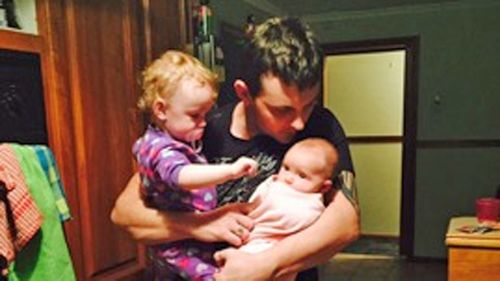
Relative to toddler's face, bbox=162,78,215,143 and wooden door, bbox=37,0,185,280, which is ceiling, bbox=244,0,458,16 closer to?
A: wooden door, bbox=37,0,185,280

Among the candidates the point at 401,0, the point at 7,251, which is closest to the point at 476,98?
the point at 401,0

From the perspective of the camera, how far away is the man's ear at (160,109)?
1004mm

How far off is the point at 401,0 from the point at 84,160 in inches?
125

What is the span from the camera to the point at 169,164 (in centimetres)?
91

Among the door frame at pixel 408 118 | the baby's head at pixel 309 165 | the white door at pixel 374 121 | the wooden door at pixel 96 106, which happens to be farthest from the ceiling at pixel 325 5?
the baby's head at pixel 309 165

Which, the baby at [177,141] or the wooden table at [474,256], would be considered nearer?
the baby at [177,141]

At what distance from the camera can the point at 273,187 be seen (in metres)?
1.04

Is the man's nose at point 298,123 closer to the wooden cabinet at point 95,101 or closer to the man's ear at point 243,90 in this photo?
the man's ear at point 243,90

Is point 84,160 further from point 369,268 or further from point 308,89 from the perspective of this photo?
point 369,268

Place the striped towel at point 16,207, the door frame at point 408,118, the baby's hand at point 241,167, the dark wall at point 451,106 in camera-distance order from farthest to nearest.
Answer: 1. the door frame at point 408,118
2. the dark wall at point 451,106
3. the striped towel at point 16,207
4. the baby's hand at point 241,167

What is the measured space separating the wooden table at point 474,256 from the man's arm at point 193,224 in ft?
4.71

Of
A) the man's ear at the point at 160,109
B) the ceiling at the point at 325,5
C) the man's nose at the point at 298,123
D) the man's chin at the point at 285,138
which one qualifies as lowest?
the man's chin at the point at 285,138

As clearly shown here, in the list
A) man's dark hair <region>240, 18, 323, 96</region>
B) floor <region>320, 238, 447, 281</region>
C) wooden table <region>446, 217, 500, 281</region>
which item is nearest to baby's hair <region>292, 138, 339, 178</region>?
man's dark hair <region>240, 18, 323, 96</region>

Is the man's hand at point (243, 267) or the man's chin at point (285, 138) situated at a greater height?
the man's chin at point (285, 138)
